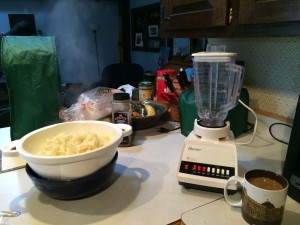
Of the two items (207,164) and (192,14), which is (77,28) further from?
(207,164)

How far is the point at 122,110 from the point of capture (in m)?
0.97

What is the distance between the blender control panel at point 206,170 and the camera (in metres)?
0.63

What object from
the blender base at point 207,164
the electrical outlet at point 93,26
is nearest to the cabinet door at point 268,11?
the blender base at point 207,164

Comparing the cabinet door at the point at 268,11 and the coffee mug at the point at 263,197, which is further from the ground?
the cabinet door at the point at 268,11

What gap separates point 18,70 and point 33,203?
1.64 ft

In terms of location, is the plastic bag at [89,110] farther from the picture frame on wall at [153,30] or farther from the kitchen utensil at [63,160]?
the picture frame on wall at [153,30]

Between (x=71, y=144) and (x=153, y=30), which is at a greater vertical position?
(x=153, y=30)

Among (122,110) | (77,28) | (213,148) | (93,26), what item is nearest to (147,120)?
(122,110)

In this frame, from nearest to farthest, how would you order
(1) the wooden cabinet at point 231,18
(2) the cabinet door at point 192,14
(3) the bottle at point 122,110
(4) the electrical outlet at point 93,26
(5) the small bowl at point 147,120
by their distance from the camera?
1. (1) the wooden cabinet at point 231,18
2. (2) the cabinet door at point 192,14
3. (3) the bottle at point 122,110
4. (5) the small bowl at point 147,120
5. (4) the electrical outlet at point 93,26

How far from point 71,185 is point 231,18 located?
0.68 metres

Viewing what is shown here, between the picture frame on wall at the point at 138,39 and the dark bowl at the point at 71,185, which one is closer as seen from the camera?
the dark bowl at the point at 71,185

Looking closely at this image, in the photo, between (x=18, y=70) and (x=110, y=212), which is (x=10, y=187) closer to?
(x=110, y=212)

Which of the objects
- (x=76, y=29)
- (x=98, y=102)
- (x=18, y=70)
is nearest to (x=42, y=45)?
(x=18, y=70)

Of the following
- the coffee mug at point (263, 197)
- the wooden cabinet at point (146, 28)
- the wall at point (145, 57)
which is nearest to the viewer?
the coffee mug at point (263, 197)
